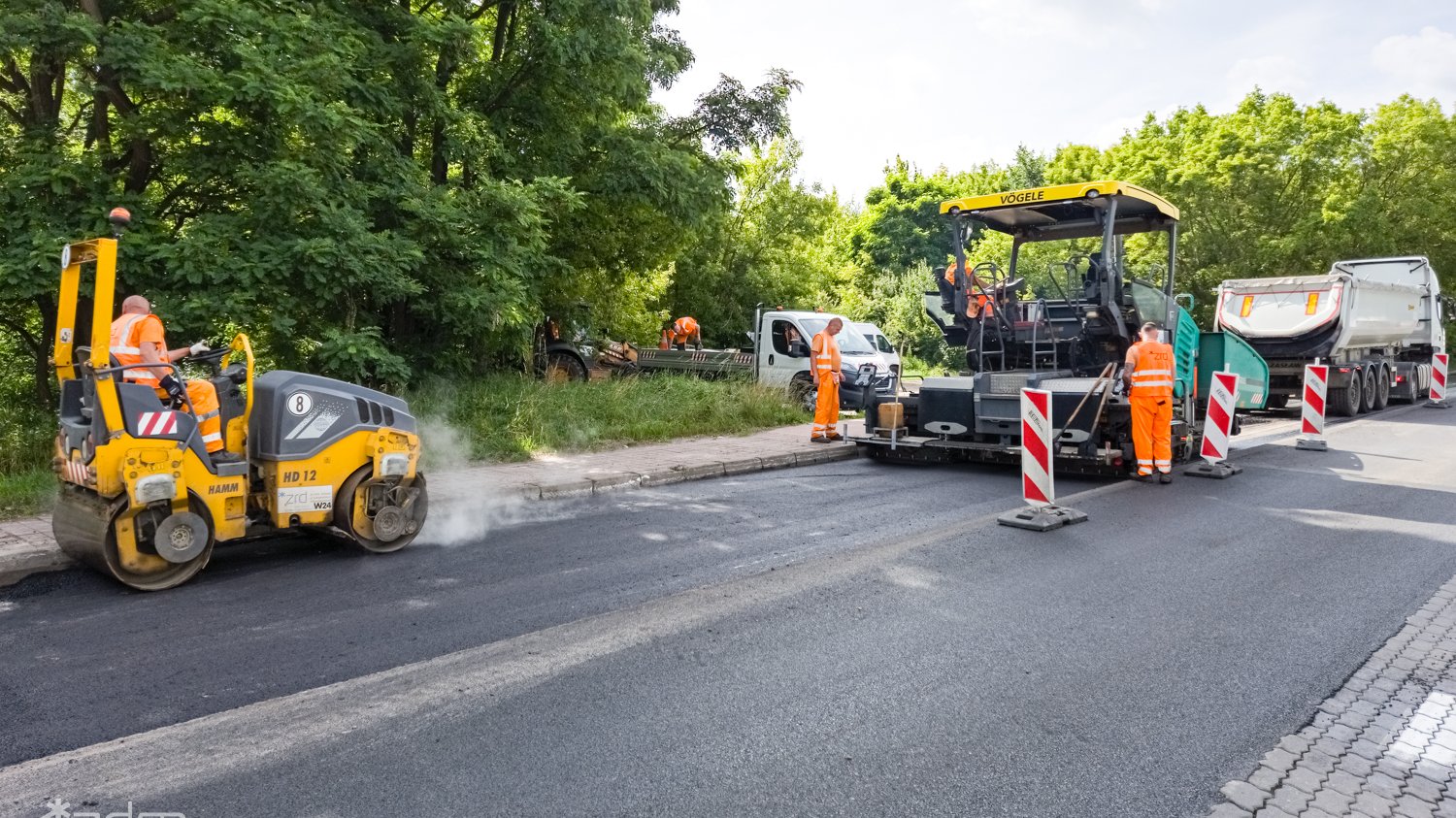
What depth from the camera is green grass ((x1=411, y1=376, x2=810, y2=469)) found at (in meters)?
10.8

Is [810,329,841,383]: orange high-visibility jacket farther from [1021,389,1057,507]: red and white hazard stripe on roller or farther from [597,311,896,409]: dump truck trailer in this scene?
[1021,389,1057,507]: red and white hazard stripe on roller

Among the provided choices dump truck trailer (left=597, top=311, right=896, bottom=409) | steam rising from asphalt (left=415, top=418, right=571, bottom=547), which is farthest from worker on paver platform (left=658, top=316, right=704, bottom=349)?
steam rising from asphalt (left=415, top=418, right=571, bottom=547)

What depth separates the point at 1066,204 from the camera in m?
10.3

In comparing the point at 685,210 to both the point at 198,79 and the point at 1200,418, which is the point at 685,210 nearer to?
the point at 198,79

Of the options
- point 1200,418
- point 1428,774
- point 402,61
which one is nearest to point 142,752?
point 1428,774

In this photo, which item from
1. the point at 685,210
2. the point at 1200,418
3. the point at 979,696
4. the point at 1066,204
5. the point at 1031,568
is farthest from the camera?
the point at 685,210

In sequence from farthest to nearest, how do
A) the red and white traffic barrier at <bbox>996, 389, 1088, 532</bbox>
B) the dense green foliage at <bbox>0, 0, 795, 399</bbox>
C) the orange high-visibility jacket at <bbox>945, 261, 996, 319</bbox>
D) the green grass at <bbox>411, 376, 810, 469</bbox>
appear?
the orange high-visibility jacket at <bbox>945, 261, 996, 319</bbox>, the green grass at <bbox>411, 376, 810, 469</bbox>, the dense green foliage at <bbox>0, 0, 795, 399</bbox>, the red and white traffic barrier at <bbox>996, 389, 1088, 532</bbox>

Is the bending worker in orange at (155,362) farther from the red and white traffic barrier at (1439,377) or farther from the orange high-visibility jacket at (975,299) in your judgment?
the red and white traffic barrier at (1439,377)

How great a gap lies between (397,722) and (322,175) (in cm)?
697

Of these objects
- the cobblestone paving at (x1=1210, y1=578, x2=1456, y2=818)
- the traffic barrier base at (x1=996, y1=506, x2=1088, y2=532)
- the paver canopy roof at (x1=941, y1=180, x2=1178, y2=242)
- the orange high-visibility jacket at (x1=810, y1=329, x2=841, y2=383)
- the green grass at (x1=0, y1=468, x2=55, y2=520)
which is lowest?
the cobblestone paving at (x1=1210, y1=578, x2=1456, y2=818)

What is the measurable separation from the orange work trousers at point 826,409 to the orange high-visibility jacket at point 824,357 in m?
0.13

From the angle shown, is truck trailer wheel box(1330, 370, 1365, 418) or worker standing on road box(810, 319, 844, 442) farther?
truck trailer wheel box(1330, 370, 1365, 418)

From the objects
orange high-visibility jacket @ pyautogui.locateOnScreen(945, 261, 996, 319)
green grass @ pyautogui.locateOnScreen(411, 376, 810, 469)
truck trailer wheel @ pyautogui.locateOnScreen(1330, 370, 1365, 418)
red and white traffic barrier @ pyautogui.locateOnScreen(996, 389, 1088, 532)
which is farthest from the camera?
truck trailer wheel @ pyautogui.locateOnScreen(1330, 370, 1365, 418)

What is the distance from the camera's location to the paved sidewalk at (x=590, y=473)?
607 cm
